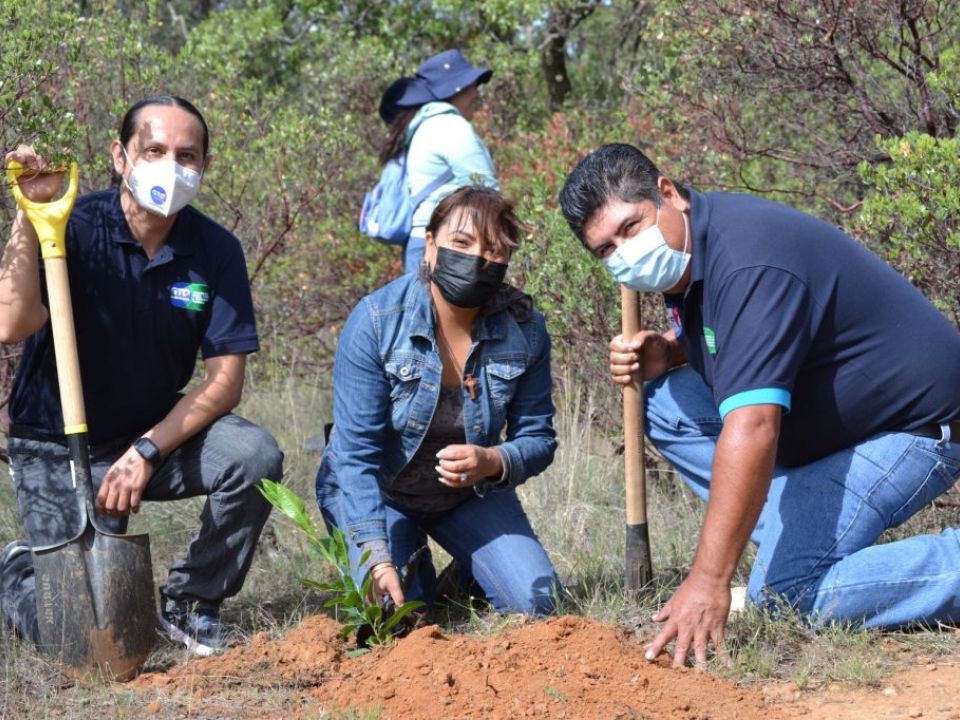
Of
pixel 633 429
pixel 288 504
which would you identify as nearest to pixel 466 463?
pixel 288 504

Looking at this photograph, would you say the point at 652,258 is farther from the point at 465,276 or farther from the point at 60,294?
the point at 60,294

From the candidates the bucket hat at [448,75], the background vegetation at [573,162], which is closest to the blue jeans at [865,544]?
the background vegetation at [573,162]

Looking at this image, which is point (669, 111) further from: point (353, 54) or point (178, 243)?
point (353, 54)

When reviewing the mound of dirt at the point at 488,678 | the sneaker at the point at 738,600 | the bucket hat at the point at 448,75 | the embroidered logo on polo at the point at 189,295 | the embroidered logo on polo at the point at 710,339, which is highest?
the bucket hat at the point at 448,75

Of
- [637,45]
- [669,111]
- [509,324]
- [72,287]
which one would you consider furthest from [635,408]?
[637,45]

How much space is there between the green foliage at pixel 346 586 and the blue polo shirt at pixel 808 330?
124 cm

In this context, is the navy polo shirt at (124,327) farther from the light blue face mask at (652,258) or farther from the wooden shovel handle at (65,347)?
the light blue face mask at (652,258)

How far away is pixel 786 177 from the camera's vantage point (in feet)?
21.7

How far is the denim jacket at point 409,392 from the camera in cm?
402

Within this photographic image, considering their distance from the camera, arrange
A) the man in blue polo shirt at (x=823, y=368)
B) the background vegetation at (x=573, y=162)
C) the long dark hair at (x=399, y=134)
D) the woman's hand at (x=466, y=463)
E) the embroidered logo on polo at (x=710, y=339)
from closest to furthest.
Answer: the man in blue polo shirt at (x=823, y=368), the embroidered logo on polo at (x=710, y=339), the woman's hand at (x=466, y=463), the background vegetation at (x=573, y=162), the long dark hair at (x=399, y=134)

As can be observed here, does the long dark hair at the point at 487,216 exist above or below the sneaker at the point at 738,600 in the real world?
above

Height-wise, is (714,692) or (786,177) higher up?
(786,177)

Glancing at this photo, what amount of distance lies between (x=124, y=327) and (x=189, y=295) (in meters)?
0.25

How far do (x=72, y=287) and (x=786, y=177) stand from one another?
4070 mm
